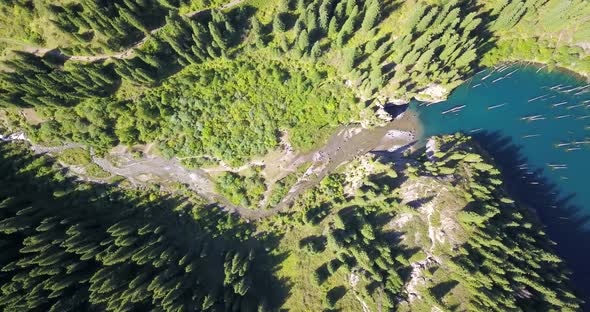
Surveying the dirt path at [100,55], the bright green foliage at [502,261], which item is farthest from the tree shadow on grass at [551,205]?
the dirt path at [100,55]

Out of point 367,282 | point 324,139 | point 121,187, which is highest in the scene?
point 121,187

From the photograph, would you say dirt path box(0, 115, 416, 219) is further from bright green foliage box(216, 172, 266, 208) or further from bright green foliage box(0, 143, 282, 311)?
bright green foliage box(0, 143, 282, 311)

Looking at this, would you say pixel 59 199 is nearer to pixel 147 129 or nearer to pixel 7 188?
pixel 7 188

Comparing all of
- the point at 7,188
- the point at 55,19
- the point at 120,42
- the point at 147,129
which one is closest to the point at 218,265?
the point at 147,129

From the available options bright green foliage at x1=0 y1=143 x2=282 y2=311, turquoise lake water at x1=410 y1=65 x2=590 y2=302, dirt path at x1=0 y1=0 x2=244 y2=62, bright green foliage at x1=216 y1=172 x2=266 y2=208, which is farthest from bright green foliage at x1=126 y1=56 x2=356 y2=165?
turquoise lake water at x1=410 y1=65 x2=590 y2=302

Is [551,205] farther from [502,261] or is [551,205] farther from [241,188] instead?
[241,188]

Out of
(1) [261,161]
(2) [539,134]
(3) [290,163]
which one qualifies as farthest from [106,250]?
(2) [539,134]
